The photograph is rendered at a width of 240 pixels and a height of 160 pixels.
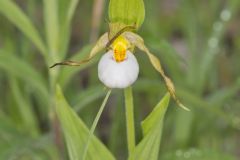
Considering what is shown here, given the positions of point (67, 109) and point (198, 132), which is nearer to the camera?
point (67, 109)

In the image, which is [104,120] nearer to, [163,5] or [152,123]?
[163,5]

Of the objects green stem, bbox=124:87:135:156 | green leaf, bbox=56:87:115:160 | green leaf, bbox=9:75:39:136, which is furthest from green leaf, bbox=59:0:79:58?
green leaf, bbox=9:75:39:136

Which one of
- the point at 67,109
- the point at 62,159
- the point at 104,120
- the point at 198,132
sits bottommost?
the point at 104,120

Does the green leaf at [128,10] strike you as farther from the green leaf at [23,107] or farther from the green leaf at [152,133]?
the green leaf at [23,107]

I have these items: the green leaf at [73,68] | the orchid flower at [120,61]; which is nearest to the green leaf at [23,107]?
the green leaf at [73,68]

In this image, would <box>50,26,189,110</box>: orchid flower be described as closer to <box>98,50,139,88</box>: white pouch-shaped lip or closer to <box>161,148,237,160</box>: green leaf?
<box>98,50,139,88</box>: white pouch-shaped lip

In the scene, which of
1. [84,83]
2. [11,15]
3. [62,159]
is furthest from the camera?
[84,83]

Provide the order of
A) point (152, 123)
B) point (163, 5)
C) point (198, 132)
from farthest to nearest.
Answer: point (163, 5) < point (198, 132) < point (152, 123)

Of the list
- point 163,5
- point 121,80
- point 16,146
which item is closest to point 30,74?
point 16,146
